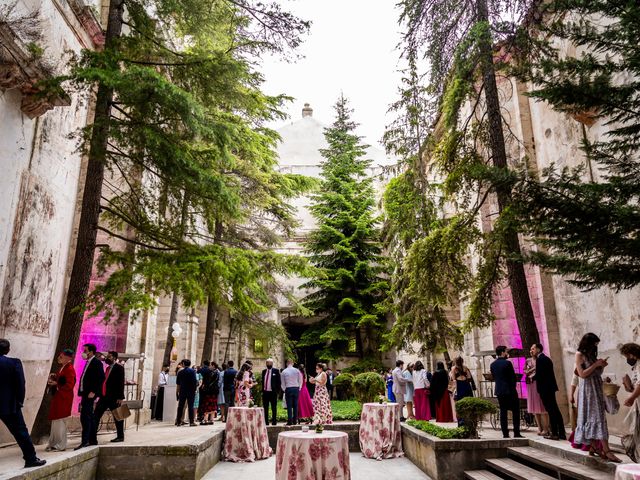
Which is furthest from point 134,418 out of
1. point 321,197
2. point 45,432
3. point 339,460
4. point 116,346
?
point 321,197

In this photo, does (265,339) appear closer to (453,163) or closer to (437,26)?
(453,163)

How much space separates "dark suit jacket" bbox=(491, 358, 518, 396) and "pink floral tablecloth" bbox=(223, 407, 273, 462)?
4726 mm

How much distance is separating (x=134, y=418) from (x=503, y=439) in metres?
9.25

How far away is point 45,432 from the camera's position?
7531mm

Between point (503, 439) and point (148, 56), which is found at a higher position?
point (148, 56)

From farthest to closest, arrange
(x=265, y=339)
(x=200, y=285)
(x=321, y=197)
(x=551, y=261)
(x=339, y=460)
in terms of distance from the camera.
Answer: (x=321, y=197), (x=265, y=339), (x=200, y=285), (x=339, y=460), (x=551, y=261)

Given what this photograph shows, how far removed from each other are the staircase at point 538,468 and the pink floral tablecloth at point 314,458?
222cm

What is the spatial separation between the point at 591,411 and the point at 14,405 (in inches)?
276

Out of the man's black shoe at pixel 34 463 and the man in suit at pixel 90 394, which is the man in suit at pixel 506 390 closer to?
the man in suit at pixel 90 394

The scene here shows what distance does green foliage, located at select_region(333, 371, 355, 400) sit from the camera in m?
19.9

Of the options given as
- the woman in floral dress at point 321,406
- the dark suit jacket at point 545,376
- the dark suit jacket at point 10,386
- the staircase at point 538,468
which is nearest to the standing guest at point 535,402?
the dark suit jacket at point 545,376

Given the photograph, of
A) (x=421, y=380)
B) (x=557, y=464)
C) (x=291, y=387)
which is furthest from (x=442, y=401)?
(x=557, y=464)

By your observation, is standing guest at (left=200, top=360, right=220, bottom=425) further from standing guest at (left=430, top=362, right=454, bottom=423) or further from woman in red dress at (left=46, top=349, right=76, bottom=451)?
standing guest at (left=430, top=362, right=454, bottom=423)

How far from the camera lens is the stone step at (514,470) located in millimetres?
6059
